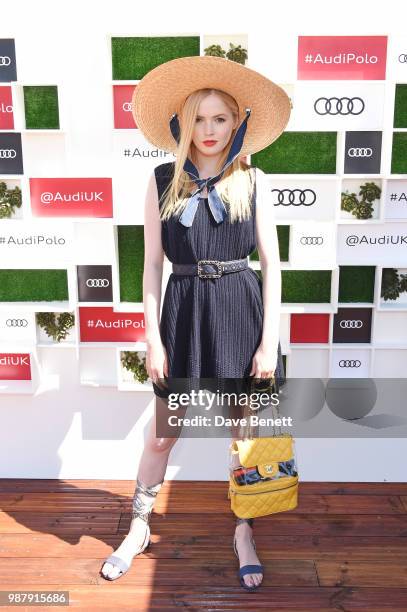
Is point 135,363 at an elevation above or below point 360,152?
below

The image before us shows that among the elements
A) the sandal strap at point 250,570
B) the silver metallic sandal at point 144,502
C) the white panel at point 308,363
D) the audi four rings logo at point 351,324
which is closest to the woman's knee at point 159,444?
the silver metallic sandal at point 144,502

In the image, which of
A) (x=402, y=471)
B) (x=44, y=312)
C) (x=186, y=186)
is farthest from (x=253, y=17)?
(x=402, y=471)

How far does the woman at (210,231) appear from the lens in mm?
2076

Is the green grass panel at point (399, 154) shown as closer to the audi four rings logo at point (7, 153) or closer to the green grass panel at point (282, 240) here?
the green grass panel at point (282, 240)

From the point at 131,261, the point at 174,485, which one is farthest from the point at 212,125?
the point at 174,485

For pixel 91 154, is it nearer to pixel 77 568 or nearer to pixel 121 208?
pixel 121 208

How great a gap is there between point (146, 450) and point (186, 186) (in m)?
1.03

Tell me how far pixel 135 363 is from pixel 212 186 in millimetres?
1098

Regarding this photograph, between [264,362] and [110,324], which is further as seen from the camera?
[110,324]

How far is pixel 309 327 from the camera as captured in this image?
2.85 metres

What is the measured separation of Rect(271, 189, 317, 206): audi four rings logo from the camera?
2705 millimetres

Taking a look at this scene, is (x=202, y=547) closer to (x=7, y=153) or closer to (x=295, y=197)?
(x=295, y=197)

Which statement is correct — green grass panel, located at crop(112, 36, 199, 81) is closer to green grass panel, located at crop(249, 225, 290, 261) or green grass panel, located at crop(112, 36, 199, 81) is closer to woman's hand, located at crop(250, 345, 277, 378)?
green grass panel, located at crop(249, 225, 290, 261)

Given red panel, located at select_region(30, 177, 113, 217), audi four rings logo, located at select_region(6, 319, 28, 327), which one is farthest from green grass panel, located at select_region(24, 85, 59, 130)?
audi four rings logo, located at select_region(6, 319, 28, 327)
